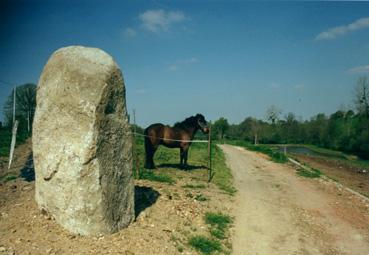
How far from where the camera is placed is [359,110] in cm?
5209

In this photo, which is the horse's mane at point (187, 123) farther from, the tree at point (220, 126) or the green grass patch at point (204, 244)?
the tree at point (220, 126)

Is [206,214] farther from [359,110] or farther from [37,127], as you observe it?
[359,110]

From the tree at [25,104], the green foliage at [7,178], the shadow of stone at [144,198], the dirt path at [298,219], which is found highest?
the tree at [25,104]

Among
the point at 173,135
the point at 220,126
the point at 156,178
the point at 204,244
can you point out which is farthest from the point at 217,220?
the point at 220,126

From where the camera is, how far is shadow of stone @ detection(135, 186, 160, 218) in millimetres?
7909

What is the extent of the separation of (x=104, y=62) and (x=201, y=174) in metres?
8.84

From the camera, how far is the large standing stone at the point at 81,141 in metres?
5.91

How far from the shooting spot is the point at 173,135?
14375mm

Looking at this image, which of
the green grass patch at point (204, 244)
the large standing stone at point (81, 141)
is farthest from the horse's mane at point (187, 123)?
the large standing stone at point (81, 141)

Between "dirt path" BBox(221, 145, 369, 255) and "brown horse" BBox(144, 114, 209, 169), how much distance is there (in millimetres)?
2910

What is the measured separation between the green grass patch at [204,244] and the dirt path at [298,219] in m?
0.47

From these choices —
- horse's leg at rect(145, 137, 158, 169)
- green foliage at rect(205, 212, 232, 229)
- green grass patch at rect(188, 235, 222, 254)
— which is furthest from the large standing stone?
horse's leg at rect(145, 137, 158, 169)

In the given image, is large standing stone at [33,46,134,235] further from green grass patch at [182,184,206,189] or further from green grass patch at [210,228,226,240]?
green grass patch at [182,184,206,189]

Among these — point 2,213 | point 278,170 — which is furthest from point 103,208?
point 278,170
